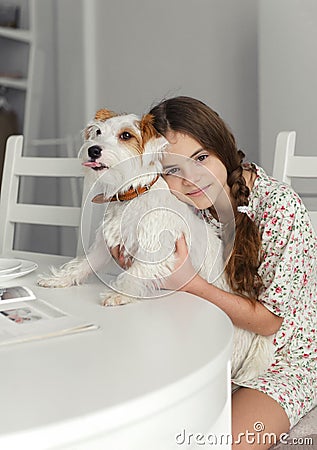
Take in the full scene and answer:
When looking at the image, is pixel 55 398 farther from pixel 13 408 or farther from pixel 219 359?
pixel 219 359

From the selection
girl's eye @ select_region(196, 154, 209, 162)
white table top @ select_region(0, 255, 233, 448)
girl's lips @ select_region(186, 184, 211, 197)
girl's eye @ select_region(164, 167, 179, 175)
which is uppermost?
girl's eye @ select_region(196, 154, 209, 162)

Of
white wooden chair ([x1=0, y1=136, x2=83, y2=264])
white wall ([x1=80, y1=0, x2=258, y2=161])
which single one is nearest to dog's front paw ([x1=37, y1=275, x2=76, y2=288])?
white wooden chair ([x1=0, y1=136, x2=83, y2=264])

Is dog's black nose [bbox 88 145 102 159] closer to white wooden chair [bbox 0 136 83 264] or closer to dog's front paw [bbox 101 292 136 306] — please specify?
dog's front paw [bbox 101 292 136 306]

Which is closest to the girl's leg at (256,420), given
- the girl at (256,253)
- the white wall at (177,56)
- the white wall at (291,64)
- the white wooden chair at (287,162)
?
the girl at (256,253)

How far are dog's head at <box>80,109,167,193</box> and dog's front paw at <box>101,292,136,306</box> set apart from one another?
196 mm

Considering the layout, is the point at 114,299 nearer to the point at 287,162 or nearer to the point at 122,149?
the point at 122,149

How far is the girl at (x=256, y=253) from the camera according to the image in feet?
3.88

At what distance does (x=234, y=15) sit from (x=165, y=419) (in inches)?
101

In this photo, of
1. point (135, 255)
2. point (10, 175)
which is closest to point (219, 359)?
point (135, 255)

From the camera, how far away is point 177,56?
3.11m

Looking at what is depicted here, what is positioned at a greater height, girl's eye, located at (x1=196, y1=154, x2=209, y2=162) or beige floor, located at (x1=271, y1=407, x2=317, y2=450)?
girl's eye, located at (x1=196, y1=154, x2=209, y2=162)

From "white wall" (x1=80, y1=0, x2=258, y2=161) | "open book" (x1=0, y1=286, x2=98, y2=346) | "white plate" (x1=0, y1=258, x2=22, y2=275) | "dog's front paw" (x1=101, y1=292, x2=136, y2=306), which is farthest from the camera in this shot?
"white wall" (x1=80, y1=0, x2=258, y2=161)

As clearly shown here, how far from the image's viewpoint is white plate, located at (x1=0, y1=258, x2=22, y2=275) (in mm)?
1178

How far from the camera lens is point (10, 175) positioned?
1.81m
